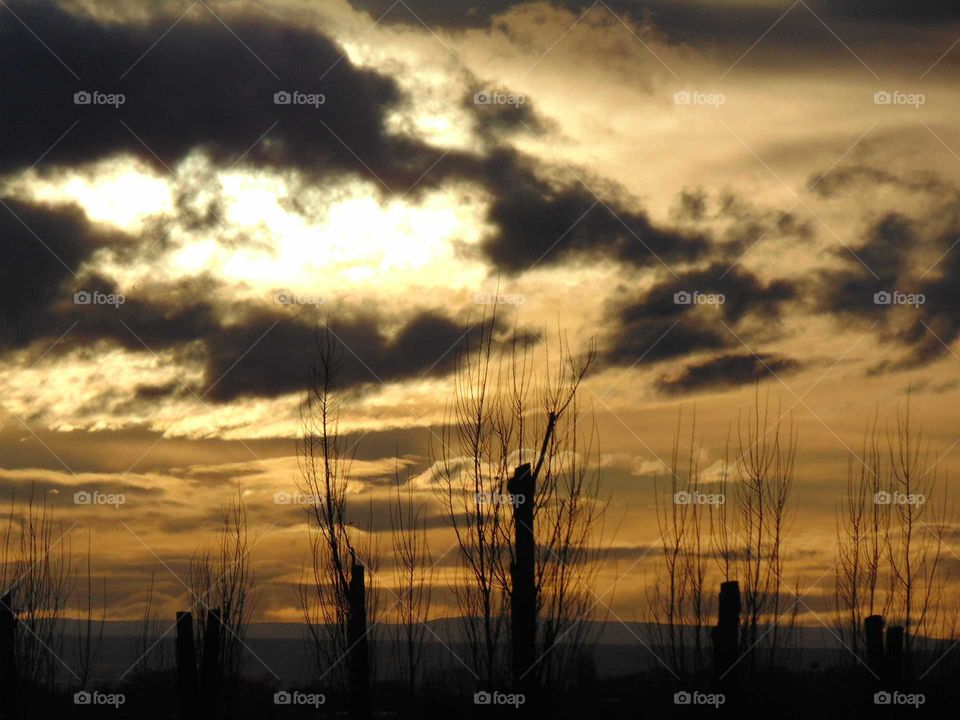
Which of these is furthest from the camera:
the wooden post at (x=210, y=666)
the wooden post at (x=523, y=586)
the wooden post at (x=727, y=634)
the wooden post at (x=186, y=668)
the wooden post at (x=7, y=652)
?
the wooden post at (x=7, y=652)

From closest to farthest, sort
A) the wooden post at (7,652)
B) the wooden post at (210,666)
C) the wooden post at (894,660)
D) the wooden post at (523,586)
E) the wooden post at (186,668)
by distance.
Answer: the wooden post at (523,586) < the wooden post at (186,668) < the wooden post at (210,666) < the wooden post at (7,652) < the wooden post at (894,660)

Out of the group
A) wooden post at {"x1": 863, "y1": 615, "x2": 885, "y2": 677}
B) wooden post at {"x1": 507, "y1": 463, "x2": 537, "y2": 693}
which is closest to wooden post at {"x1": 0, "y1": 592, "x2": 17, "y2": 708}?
wooden post at {"x1": 507, "y1": 463, "x2": 537, "y2": 693}

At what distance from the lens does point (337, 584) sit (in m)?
17.7

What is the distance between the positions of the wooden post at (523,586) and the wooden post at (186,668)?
4.39 metres

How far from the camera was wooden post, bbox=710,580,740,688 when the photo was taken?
1554 cm

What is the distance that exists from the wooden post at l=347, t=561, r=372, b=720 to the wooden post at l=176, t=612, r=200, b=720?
2.13 m

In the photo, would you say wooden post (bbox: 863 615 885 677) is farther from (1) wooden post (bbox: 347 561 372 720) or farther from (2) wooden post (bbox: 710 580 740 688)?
(1) wooden post (bbox: 347 561 372 720)

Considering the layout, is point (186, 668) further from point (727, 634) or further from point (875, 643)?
point (875, 643)

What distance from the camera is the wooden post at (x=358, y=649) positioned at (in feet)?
50.3

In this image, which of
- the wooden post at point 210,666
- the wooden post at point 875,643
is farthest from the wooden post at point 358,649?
the wooden post at point 875,643

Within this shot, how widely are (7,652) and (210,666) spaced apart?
10.7ft

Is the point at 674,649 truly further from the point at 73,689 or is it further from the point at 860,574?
the point at 73,689

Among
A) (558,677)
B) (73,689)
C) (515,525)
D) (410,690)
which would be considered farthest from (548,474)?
(73,689)

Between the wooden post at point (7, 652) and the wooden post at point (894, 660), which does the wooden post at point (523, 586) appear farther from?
the wooden post at point (7, 652)
